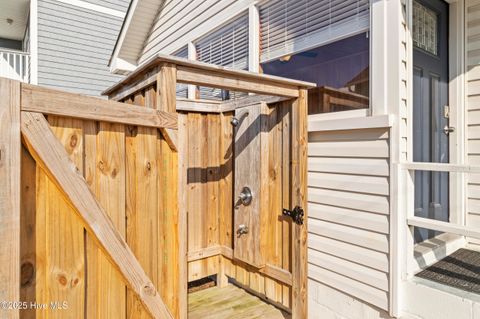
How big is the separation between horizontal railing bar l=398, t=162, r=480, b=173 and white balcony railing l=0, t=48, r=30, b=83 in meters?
8.37

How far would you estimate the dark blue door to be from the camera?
2453 millimetres

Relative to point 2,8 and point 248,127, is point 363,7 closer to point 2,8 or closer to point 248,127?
point 248,127

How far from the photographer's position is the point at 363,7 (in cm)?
240

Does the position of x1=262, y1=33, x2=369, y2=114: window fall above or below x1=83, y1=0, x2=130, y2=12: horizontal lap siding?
below

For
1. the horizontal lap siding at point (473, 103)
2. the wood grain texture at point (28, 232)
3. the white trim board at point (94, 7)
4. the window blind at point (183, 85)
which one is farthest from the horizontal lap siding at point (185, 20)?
the white trim board at point (94, 7)

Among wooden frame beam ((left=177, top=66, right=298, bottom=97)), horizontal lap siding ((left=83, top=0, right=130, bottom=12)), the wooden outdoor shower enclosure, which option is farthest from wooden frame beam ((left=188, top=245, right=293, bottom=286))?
horizontal lap siding ((left=83, top=0, right=130, bottom=12))

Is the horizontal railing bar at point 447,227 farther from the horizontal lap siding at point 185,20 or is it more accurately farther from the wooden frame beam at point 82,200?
the horizontal lap siding at point 185,20

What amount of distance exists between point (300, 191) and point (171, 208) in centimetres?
123

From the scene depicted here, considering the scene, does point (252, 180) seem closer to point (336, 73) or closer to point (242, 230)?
point (242, 230)

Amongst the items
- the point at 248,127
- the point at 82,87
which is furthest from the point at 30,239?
the point at 82,87

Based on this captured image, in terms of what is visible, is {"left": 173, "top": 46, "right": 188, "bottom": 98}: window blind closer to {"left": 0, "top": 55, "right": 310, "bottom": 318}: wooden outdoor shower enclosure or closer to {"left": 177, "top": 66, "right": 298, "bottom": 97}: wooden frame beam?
{"left": 0, "top": 55, "right": 310, "bottom": 318}: wooden outdoor shower enclosure

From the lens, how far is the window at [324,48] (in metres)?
2.44

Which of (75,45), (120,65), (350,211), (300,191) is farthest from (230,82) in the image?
(75,45)

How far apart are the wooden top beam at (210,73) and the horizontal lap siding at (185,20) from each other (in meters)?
1.49
